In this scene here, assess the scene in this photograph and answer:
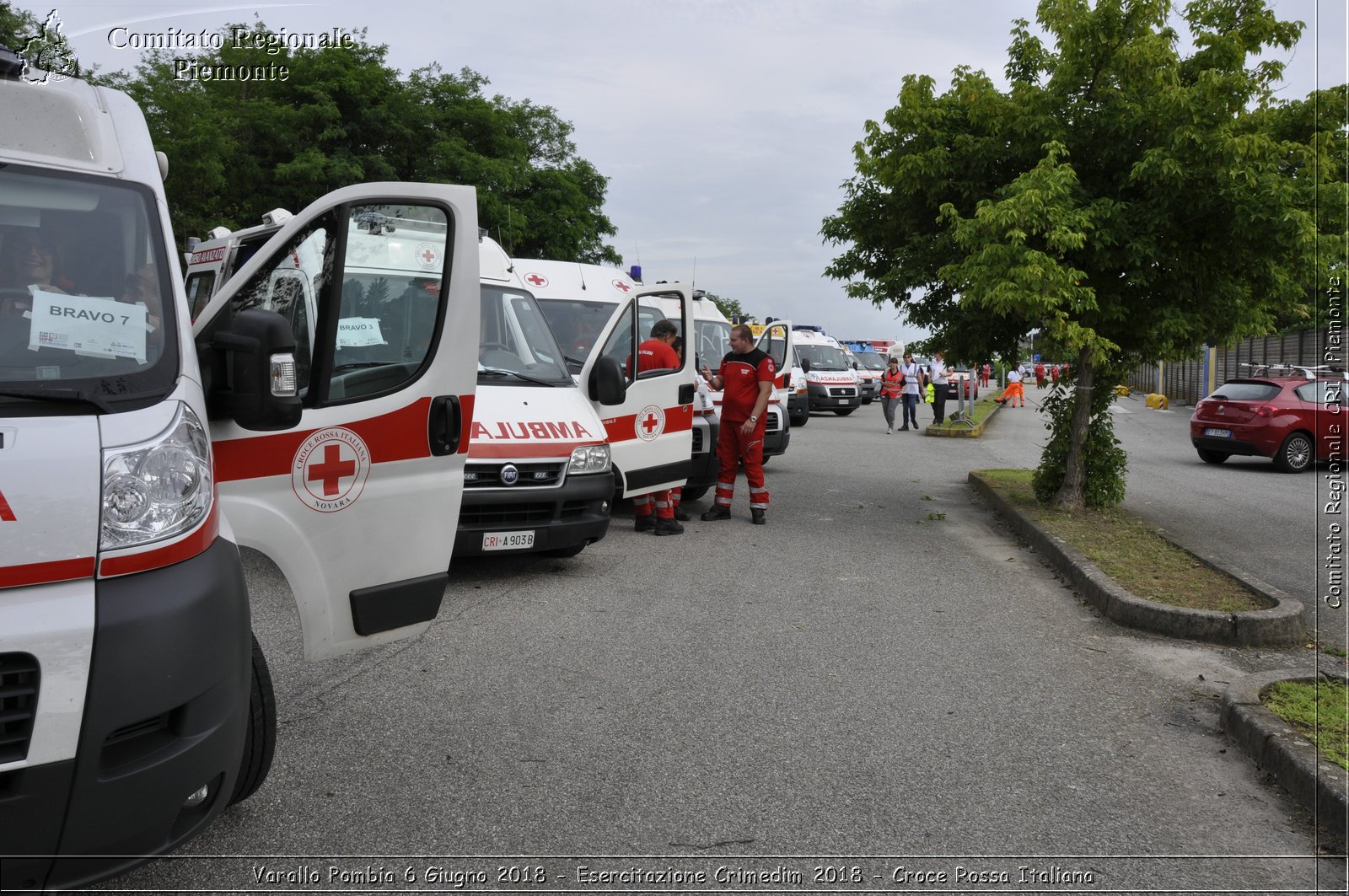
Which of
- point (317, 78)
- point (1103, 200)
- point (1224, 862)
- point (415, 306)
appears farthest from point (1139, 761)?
point (317, 78)

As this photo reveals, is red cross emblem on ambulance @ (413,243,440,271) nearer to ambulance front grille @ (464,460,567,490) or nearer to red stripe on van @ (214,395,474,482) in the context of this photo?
red stripe on van @ (214,395,474,482)

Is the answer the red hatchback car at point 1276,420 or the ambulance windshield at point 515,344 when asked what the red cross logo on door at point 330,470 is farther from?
the red hatchback car at point 1276,420

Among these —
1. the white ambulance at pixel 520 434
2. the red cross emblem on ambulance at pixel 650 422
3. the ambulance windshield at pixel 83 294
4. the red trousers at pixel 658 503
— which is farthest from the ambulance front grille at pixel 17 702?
the red trousers at pixel 658 503

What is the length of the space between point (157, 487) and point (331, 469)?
1.17 m

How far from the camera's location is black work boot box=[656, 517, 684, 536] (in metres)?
10.5

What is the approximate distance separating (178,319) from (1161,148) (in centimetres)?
878

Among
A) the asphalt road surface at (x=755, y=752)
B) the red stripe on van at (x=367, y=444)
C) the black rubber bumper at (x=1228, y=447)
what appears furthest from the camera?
the black rubber bumper at (x=1228, y=447)

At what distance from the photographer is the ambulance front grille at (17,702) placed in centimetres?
264

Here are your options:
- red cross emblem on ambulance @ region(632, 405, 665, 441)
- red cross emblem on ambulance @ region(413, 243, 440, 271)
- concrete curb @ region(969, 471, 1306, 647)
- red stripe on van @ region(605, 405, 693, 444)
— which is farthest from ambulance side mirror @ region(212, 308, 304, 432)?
red cross emblem on ambulance @ region(632, 405, 665, 441)

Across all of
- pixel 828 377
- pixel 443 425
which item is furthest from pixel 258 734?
pixel 828 377

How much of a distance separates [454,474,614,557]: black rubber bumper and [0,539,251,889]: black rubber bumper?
464cm

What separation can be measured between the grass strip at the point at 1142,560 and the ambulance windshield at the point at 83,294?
20.1ft

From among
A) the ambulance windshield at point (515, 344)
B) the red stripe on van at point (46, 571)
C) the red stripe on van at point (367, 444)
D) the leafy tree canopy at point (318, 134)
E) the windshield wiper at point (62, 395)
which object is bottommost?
the red stripe on van at point (46, 571)

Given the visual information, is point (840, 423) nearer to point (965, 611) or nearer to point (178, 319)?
point (965, 611)
